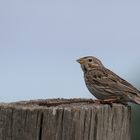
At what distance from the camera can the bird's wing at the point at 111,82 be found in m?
9.52

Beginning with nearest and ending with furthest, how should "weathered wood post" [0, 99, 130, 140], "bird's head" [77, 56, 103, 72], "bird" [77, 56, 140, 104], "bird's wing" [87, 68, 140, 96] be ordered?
"weathered wood post" [0, 99, 130, 140]
"bird" [77, 56, 140, 104]
"bird's wing" [87, 68, 140, 96]
"bird's head" [77, 56, 103, 72]

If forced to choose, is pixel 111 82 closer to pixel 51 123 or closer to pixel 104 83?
pixel 104 83

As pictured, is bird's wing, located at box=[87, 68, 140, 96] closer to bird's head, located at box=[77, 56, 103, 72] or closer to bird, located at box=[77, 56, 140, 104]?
bird, located at box=[77, 56, 140, 104]

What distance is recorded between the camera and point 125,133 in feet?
20.0

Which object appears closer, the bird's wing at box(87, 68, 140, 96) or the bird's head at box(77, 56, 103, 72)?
the bird's wing at box(87, 68, 140, 96)

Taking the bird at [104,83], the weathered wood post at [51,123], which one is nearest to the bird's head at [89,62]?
the bird at [104,83]

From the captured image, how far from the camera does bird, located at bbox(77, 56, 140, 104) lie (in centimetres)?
940

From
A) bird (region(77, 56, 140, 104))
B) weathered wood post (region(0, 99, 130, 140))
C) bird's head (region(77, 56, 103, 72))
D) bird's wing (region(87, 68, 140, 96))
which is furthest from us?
bird's head (region(77, 56, 103, 72))

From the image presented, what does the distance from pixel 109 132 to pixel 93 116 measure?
259 mm

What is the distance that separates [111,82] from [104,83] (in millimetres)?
138

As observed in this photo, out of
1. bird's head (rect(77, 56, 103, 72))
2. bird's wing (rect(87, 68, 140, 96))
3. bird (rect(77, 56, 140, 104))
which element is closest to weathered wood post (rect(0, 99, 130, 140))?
bird (rect(77, 56, 140, 104))

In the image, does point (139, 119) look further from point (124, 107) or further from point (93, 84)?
point (124, 107)

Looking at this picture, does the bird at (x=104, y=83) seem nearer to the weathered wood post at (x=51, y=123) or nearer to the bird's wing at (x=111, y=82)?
the bird's wing at (x=111, y=82)

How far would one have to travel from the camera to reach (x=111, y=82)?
32.7 feet
